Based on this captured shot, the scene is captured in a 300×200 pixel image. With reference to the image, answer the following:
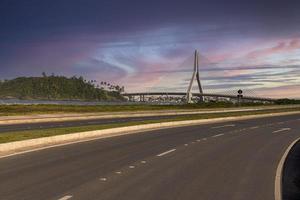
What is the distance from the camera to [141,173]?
13.9 metres

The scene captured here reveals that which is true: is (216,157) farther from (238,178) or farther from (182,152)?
(238,178)

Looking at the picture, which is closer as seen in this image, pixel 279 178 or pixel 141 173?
pixel 279 178

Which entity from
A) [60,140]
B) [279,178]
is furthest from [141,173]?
[60,140]

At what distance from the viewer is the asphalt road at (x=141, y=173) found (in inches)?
427

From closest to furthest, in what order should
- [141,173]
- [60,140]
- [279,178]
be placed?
1. [279,178]
2. [141,173]
3. [60,140]

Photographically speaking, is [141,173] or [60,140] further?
[60,140]

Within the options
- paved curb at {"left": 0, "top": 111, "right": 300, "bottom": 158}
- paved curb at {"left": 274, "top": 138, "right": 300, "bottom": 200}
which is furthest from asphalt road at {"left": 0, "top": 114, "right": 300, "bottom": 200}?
paved curb at {"left": 0, "top": 111, "right": 300, "bottom": 158}

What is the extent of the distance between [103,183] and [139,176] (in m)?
1.45

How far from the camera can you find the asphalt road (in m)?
10.8

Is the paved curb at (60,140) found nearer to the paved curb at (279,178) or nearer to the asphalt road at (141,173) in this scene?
the asphalt road at (141,173)

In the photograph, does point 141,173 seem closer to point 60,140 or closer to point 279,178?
point 279,178

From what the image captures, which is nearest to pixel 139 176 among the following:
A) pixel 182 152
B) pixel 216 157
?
pixel 216 157

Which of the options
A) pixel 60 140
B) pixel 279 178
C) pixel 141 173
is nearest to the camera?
pixel 279 178

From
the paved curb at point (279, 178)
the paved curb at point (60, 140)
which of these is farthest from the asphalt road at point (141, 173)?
the paved curb at point (60, 140)
